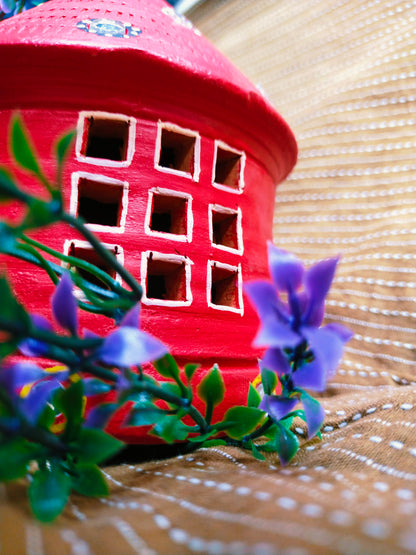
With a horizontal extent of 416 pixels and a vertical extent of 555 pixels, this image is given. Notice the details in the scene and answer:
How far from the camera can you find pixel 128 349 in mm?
137

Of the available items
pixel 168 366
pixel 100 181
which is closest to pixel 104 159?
pixel 100 181

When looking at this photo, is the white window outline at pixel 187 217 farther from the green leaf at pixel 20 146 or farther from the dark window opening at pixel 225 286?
the green leaf at pixel 20 146

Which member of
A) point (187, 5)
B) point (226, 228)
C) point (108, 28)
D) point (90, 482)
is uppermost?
point (187, 5)

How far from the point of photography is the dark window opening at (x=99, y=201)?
279mm

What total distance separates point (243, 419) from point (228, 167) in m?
0.18

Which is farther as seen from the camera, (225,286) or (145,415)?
(225,286)

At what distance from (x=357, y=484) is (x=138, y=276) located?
14cm

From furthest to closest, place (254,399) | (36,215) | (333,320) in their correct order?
(333,320), (254,399), (36,215)

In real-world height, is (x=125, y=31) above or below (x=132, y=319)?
above

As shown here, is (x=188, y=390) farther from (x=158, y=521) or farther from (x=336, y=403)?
(x=336, y=403)

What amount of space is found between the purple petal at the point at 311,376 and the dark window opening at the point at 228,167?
0.18m

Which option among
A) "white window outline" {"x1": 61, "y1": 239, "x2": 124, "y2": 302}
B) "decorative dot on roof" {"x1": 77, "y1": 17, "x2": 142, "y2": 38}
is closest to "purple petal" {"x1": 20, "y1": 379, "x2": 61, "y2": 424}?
"white window outline" {"x1": 61, "y1": 239, "x2": 124, "y2": 302}

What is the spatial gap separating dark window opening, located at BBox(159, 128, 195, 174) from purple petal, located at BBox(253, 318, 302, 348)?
0.57 ft

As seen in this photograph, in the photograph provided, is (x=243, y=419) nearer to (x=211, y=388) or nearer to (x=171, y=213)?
(x=211, y=388)
